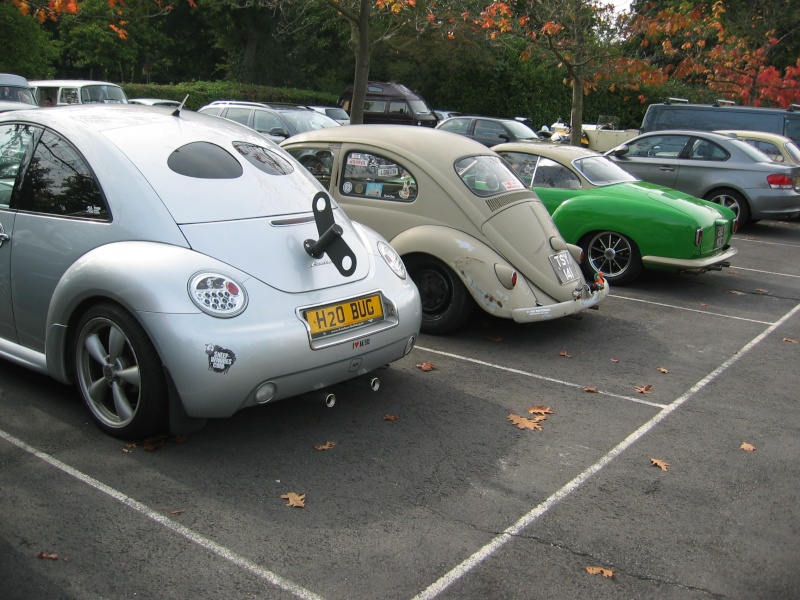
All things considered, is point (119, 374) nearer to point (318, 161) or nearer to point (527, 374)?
point (527, 374)

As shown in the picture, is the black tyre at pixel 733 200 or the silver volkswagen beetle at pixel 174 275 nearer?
the silver volkswagen beetle at pixel 174 275

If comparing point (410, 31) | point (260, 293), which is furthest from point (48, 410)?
point (410, 31)

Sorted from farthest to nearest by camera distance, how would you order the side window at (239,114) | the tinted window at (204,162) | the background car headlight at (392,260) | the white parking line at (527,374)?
the side window at (239,114)
the white parking line at (527,374)
the background car headlight at (392,260)
the tinted window at (204,162)

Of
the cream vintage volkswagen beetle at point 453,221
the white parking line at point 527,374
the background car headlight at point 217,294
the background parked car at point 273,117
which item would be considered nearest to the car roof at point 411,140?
the cream vintage volkswagen beetle at point 453,221

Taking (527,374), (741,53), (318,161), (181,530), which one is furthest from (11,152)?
(741,53)

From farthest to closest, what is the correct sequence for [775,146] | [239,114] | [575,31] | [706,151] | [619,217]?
[239,114] < [575,31] < [775,146] < [706,151] < [619,217]

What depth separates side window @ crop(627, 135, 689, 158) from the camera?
14.1 metres

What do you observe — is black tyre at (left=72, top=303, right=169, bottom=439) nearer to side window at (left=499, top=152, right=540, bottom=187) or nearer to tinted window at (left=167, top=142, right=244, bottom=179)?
tinted window at (left=167, top=142, right=244, bottom=179)

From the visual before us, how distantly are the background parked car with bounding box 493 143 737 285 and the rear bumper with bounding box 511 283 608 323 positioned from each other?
2.24 meters

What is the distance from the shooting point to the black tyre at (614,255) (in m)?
Answer: 9.56

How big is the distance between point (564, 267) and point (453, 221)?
1.03 meters

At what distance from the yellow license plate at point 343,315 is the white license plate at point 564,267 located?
2475 millimetres

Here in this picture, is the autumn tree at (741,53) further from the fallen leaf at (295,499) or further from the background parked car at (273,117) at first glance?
the fallen leaf at (295,499)

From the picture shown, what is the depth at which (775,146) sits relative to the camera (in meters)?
15.4
